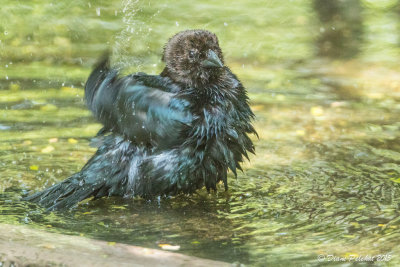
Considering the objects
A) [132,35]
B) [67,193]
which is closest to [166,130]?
[67,193]

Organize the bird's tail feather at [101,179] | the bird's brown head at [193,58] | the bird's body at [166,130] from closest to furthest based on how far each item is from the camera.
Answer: the bird's body at [166,130] → the bird's tail feather at [101,179] → the bird's brown head at [193,58]

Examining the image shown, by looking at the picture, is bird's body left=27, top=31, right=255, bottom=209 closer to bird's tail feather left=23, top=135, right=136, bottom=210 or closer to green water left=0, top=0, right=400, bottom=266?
Result: bird's tail feather left=23, top=135, right=136, bottom=210

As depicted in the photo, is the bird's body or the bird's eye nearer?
the bird's body

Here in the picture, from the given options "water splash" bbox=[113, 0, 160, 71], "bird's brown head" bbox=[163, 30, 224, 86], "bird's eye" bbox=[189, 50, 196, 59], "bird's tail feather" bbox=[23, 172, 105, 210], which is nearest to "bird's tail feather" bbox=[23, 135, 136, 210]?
"bird's tail feather" bbox=[23, 172, 105, 210]

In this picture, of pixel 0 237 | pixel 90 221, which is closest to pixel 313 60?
pixel 90 221

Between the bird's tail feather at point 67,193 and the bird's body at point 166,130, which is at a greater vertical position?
the bird's body at point 166,130

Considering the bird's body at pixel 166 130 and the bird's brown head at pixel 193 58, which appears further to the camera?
the bird's brown head at pixel 193 58

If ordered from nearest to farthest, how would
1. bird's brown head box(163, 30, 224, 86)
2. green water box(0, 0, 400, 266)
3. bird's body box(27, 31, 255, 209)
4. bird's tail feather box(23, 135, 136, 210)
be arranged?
1. green water box(0, 0, 400, 266)
2. bird's body box(27, 31, 255, 209)
3. bird's tail feather box(23, 135, 136, 210)
4. bird's brown head box(163, 30, 224, 86)

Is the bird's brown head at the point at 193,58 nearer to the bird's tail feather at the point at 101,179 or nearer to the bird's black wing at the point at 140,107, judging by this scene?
the bird's black wing at the point at 140,107

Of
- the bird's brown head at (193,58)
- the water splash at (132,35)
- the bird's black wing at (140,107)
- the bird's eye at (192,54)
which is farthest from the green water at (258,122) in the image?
the bird's eye at (192,54)
